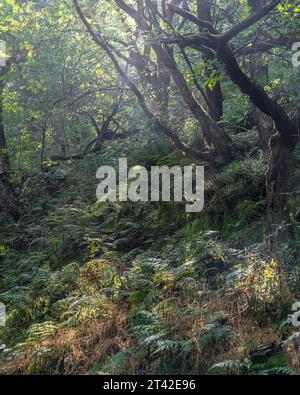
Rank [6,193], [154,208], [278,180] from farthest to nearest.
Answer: [6,193]
[154,208]
[278,180]

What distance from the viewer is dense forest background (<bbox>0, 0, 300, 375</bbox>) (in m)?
6.70

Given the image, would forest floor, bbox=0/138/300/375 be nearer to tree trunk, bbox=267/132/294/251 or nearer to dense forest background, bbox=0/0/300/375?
dense forest background, bbox=0/0/300/375

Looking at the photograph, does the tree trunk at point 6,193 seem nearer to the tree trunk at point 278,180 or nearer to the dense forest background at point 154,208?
the dense forest background at point 154,208

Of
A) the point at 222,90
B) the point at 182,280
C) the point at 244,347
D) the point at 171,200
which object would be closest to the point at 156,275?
the point at 182,280

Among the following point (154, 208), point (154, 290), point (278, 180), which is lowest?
point (154, 290)

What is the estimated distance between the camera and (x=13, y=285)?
417 inches

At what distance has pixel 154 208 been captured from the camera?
12.1m

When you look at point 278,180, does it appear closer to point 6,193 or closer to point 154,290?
point 154,290

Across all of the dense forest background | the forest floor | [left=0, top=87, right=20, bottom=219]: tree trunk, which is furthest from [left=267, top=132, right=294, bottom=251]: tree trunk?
[left=0, top=87, right=20, bottom=219]: tree trunk

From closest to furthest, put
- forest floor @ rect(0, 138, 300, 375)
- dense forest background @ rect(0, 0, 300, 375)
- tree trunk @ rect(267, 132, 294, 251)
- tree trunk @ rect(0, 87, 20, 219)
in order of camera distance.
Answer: forest floor @ rect(0, 138, 300, 375), dense forest background @ rect(0, 0, 300, 375), tree trunk @ rect(267, 132, 294, 251), tree trunk @ rect(0, 87, 20, 219)

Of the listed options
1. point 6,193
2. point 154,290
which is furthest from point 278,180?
point 6,193

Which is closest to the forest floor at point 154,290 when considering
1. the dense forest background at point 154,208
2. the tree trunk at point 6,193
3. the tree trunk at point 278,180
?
the dense forest background at point 154,208

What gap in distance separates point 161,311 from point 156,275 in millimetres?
1251

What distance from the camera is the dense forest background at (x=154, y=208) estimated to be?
670 centimetres
